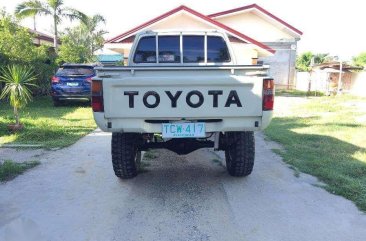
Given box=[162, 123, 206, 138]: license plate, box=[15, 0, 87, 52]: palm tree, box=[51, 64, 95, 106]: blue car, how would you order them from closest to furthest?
box=[162, 123, 206, 138]: license plate < box=[51, 64, 95, 106]: blue car < box=[15, 0, 87, 52]: palm tree

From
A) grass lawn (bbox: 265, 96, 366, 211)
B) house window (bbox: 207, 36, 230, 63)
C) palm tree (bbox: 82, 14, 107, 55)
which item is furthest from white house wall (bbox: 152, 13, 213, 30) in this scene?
palm tree (bbox: 82, 14, 107, 55)

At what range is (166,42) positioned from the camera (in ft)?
20.4

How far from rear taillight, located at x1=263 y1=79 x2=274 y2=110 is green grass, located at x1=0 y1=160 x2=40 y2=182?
360 cm

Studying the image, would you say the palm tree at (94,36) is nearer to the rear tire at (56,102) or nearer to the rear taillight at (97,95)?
the rear tire at (56,102)

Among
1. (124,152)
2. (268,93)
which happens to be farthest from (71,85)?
(268,93)

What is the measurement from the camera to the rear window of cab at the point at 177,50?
619cm

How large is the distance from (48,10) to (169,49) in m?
20.6

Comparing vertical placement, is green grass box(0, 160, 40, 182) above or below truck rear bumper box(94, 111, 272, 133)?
below

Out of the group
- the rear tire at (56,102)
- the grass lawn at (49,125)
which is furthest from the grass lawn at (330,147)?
the rear tire at (56,102)

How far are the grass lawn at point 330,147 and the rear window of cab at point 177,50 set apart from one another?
215 cm

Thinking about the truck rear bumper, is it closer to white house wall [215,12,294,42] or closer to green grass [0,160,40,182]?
green grass [0,160,40,182]

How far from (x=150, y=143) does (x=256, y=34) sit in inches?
821

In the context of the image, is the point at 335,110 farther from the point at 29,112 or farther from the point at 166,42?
the point at 29,112

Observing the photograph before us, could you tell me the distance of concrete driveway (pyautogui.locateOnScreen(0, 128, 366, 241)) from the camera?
3.53 m
